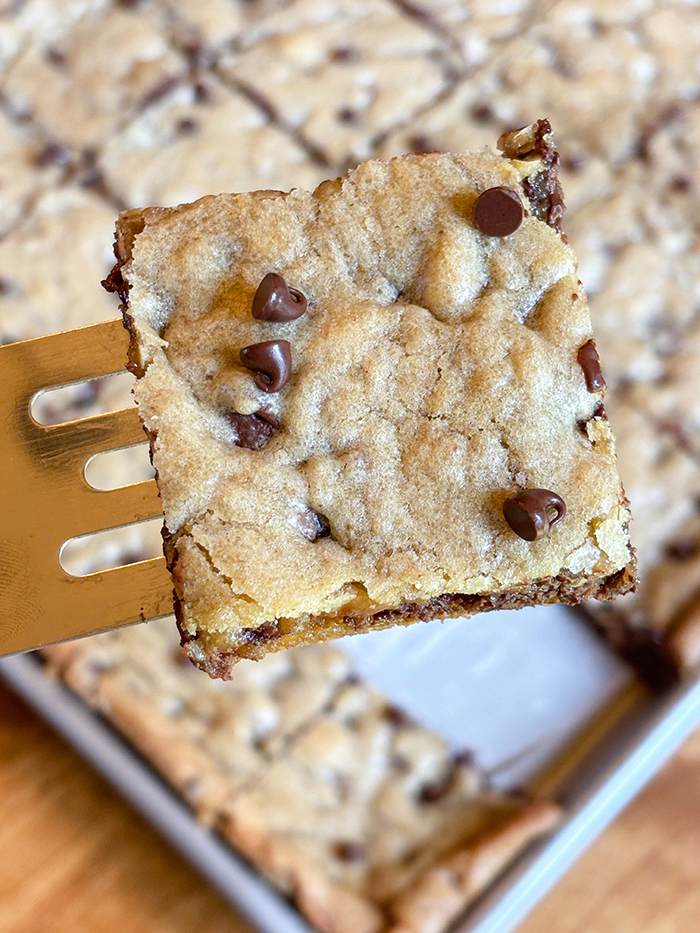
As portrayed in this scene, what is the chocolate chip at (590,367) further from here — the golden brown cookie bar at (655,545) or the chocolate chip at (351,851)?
the chocolate chip at (351,851)

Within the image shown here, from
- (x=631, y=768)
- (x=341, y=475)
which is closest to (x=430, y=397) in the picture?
(x=341, y=475)

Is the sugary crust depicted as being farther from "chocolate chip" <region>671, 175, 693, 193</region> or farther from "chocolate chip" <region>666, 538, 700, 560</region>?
"chocolate chip" <region>671, 175, 693, 193</region>

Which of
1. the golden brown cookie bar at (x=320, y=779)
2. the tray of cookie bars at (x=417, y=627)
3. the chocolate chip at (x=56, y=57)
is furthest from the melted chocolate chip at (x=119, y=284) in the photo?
the chocolate chip at (x=56, y=57)

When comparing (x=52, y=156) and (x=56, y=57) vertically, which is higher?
(x=56, y=57)

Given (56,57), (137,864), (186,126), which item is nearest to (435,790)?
(137,864)

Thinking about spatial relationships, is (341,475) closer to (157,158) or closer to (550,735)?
(550,735)

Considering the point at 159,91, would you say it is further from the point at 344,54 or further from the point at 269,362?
the point at 269,362

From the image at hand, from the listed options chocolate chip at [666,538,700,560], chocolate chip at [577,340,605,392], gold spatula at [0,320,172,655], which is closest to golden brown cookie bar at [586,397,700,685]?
chocolate chip at [666,538,700,560]
